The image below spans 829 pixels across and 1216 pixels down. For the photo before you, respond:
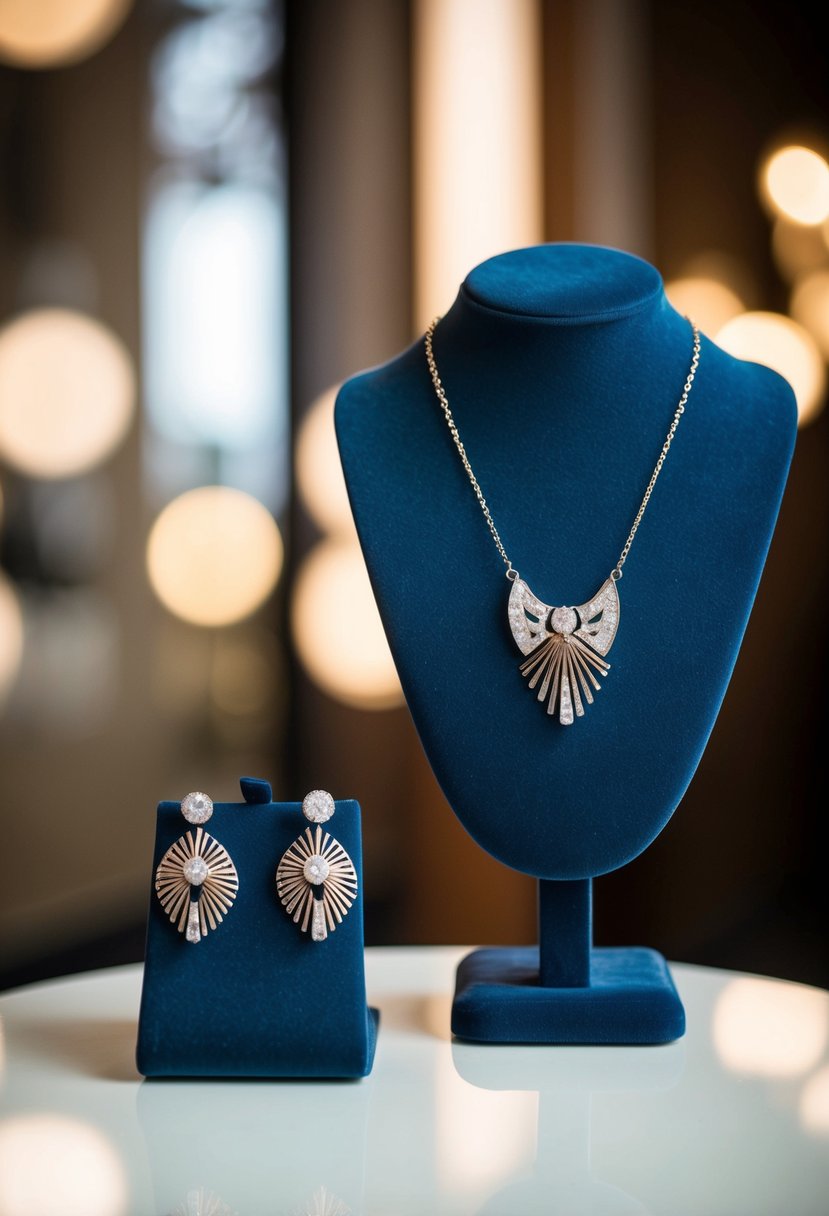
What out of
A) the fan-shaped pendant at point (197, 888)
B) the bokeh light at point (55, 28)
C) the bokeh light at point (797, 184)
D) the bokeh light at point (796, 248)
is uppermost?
the bokeh light at point (55, 28)

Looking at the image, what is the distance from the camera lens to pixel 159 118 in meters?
3.11

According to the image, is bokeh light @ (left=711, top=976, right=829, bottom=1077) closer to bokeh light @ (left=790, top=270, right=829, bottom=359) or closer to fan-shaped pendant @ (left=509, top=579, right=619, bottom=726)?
fan-shaped pendant @ (left=509, top=579, right=619, bottom=726)

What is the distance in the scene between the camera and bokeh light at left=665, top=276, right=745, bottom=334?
272cm

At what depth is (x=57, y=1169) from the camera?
805 millimetres

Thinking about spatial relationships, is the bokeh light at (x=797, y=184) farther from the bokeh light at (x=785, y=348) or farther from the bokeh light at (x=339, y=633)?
the bokeh light at (x=339, y=633)

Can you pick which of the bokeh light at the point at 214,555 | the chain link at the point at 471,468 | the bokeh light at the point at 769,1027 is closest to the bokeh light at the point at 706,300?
the bokeh light at the point at 214,555

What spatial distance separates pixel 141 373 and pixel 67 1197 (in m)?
2.49

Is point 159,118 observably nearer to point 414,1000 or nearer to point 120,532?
point 120,532

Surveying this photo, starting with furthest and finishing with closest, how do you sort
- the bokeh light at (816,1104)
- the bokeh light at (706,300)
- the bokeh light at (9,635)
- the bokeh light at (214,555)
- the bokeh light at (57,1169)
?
the bokeh light at (214,555)
the bokeh light at (706,300)
the bokeh light at (9,635)
the bokeh light at (816,1104)
the bokeh light at (57,1169)

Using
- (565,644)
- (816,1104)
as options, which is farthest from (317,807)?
(816,1104)

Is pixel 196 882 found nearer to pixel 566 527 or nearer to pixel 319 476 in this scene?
pixel 566 527

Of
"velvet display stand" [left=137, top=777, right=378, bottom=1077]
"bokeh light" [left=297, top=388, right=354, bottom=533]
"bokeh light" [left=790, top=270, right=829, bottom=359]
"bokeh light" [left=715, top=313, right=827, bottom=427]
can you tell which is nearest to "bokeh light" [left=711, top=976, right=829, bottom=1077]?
"velvet display stand" [left=137, top=777, right=378, bottom=1077]

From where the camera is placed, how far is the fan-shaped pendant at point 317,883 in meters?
0.94

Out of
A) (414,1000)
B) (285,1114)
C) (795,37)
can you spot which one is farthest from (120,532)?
(285,1114)
